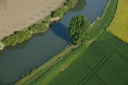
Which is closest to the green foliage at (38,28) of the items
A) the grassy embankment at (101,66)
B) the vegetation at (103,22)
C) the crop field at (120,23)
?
the vegetation at (103,22)

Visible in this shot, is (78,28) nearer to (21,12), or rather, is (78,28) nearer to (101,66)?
(101,66)

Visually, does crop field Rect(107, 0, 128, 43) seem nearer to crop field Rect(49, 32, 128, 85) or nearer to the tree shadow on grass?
crop field Rect(49, 32, 128, 85)

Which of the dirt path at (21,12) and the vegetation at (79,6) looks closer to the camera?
the dirt path at (21,12)

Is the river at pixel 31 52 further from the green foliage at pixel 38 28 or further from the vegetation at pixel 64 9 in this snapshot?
the vegetation at pixel 64 9

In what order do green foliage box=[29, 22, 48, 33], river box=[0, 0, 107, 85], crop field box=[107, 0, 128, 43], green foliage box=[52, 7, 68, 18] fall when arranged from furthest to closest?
green foliage box=[52, 7, 68, 18]
crop field box=[107, 0, 128, 43]
green foliage box=[29, 22, 48, 33]
river box=[0, 0, 107, 85]

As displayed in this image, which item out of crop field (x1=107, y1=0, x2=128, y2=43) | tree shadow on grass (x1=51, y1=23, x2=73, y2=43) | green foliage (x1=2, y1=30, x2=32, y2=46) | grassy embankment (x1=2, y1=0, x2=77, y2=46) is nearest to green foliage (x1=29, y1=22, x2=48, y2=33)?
grassy embankment (x1=2, y1=0, x2=77, y2=46)

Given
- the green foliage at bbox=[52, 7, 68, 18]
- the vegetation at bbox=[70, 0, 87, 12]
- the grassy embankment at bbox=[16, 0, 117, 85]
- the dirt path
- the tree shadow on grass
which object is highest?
the dirt path
